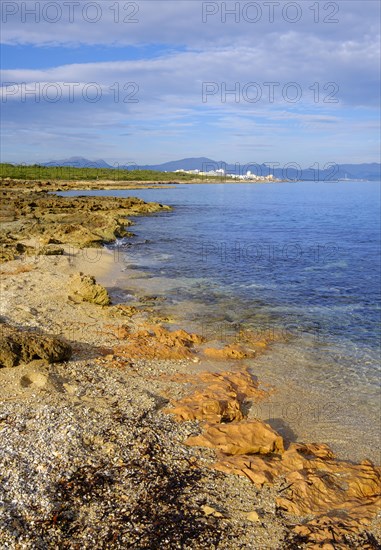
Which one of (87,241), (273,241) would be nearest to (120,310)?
(87,241)

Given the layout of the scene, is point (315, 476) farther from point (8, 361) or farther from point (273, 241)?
point (273, 241)

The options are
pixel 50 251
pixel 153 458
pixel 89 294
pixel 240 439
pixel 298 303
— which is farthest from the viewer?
pixel 50 251

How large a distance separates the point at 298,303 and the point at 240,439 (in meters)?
10.5

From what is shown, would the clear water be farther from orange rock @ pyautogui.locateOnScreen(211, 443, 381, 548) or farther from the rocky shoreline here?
the rocky shoreline

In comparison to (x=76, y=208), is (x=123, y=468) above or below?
below

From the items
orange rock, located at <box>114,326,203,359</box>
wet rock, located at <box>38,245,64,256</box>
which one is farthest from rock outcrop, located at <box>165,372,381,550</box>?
wet rock, located at <box>38,245,64,256</box>

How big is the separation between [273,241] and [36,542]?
3156 centimetres

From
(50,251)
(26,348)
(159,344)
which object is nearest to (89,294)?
(159,344)

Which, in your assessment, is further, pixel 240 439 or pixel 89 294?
pixel 89 294

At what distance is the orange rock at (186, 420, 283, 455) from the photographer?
734cm

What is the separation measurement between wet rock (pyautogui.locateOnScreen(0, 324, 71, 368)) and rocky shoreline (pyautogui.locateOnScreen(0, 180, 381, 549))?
23 millimetres

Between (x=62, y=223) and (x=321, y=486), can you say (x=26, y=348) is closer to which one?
(x=321, y=486)

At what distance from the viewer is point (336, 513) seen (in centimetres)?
622

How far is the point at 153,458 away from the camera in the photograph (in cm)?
678
